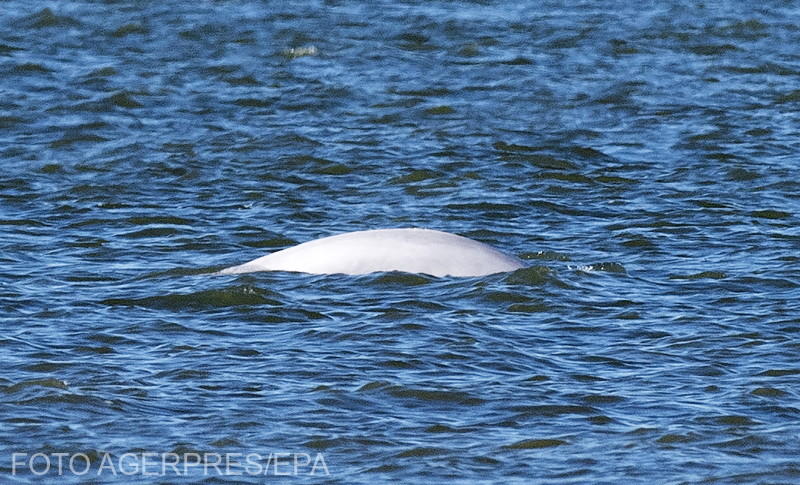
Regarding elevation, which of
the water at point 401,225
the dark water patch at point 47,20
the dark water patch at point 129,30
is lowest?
the water at point 401,225

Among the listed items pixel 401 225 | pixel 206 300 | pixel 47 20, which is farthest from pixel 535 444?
pixel 47 20

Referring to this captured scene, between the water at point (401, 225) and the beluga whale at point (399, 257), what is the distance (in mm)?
213

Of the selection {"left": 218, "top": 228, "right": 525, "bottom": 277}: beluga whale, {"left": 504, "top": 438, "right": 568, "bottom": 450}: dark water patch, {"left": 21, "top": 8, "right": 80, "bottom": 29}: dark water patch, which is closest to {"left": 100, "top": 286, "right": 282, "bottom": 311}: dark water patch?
{"left": 218, "top": 228, "right": 525, "bottom": 277}: beluga whale

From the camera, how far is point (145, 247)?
51.5 feet

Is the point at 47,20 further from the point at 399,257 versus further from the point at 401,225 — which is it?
the point at 399,257

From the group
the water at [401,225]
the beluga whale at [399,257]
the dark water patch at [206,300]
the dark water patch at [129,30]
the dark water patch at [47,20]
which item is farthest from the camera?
the dark water patch at [47,20]

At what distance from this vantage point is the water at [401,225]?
10.3 m

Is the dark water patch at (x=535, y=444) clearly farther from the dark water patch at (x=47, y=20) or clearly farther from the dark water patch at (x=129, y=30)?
the dark water patch at (x=47, y=20)

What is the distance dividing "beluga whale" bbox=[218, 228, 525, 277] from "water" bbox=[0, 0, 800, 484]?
21cm

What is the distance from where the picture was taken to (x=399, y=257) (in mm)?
14234

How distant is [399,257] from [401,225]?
8.82 feet

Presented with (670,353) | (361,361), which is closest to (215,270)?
(361,361)

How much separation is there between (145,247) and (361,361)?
14.5 feet

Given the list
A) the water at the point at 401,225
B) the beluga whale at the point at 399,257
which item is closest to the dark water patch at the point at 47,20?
the water at the point at 401,225
